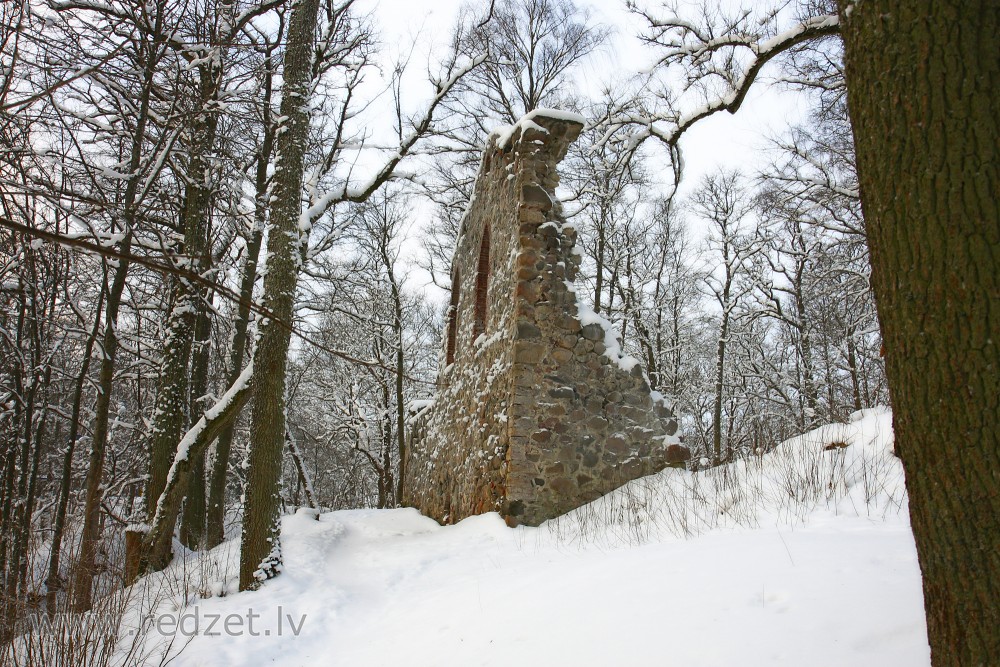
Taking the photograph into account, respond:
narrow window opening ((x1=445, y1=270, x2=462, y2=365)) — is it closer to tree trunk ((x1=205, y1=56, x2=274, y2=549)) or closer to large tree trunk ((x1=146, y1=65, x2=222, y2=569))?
tree trunk ((x1=205, y1=56, x2=274, y2=549))

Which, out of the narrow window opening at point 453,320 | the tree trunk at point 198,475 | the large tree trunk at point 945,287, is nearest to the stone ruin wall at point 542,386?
the narrow window opening at point 453,320

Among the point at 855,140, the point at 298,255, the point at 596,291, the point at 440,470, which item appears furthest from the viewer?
the point at 596,291

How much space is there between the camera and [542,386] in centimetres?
659

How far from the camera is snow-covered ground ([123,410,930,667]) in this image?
7.40 feet

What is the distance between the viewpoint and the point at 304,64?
6102mm

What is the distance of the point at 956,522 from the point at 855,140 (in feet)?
3.63

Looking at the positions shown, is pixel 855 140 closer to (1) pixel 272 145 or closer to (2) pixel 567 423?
(2) pixel 567 423

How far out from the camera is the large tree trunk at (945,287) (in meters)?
1.40

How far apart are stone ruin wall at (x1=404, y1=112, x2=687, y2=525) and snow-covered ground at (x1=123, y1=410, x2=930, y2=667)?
42 centimetres

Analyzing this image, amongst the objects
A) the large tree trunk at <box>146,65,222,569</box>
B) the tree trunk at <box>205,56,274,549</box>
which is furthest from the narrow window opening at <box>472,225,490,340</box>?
the large tree trunk at <box>146,65,222,569</box>

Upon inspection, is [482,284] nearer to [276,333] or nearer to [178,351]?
[276,333]

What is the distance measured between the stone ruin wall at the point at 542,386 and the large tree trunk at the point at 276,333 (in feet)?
7.33

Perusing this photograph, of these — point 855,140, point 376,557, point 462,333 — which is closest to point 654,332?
point 462,333

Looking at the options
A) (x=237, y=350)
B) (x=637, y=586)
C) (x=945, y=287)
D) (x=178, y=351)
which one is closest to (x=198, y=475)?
(x=237, y=350)
